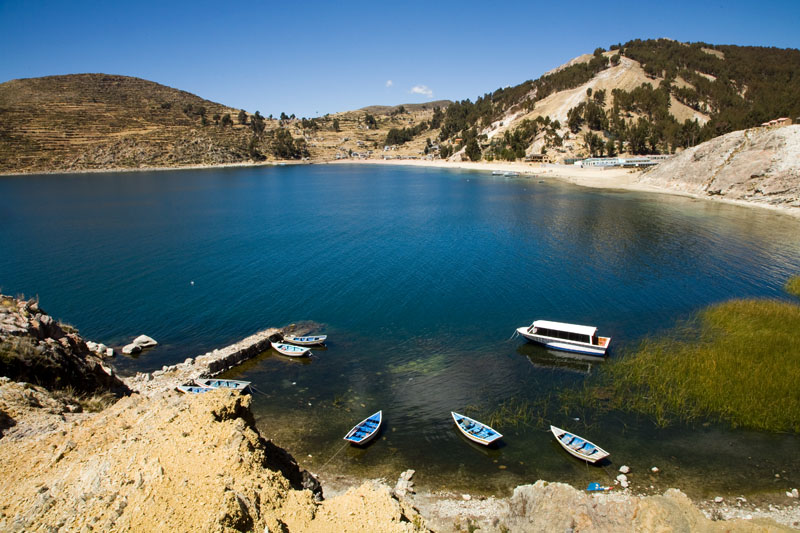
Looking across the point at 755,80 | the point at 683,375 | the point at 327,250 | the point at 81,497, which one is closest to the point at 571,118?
the point at 755,80

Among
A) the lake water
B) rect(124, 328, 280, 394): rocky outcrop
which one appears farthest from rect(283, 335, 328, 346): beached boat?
rect(124, 328, 280, 394): rocky outcrop

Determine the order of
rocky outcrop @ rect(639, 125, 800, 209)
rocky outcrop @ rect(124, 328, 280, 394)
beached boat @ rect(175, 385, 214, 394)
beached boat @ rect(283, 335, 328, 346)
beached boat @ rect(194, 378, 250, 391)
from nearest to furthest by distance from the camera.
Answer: beached boat @ rect(175, 385, 214, 394) → rocky outcrop @ rect(124, 328, 280, 394) → beached boat @ rect(194, 378, 250, 391) → beached boat @ rect(283, 335, 328, 346) → rocky outcrop @ rect(639, 125, 800, 209)

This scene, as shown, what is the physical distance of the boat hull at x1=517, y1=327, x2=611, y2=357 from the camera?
33719 millimetres

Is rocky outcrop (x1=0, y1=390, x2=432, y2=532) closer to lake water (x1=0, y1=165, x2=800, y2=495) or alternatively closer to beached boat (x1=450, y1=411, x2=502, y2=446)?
lake water (x1=0, y1=165, x2=800, y2=495)

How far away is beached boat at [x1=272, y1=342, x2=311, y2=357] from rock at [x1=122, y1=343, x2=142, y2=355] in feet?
37.7

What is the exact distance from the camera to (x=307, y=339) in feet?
119

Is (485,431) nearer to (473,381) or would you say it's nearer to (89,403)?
(473,381)

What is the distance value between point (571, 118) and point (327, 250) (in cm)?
15590

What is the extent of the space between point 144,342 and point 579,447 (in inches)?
1362

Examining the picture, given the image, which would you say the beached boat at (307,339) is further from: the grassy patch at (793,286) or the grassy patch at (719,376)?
the grassy patch at (793,286)

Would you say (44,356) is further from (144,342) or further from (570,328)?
(570,328)

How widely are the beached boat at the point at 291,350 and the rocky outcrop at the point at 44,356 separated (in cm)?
1117

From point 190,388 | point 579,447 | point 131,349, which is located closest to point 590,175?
point 579,447

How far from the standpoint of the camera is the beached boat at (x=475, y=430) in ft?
78.0
